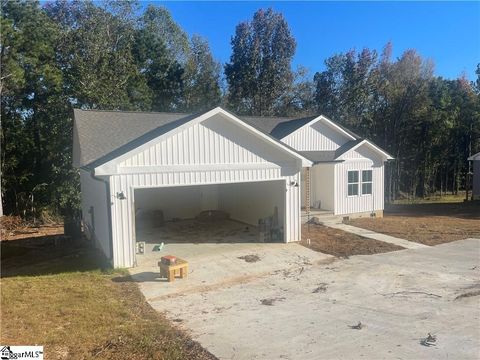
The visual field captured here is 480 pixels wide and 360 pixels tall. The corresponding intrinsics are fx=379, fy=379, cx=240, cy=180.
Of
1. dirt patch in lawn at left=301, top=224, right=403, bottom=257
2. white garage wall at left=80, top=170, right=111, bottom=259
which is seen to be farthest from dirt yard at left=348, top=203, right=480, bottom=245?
white garage wall at left=80, top=170, right=111, bottom=259

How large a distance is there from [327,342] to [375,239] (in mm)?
8727

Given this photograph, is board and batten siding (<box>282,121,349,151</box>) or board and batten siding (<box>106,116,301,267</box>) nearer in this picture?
board and batten siding (<box>106,116,301,267</box>)

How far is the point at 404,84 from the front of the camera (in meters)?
29.6

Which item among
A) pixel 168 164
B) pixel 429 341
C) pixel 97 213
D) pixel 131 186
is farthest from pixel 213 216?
Answer: pixel 429 341

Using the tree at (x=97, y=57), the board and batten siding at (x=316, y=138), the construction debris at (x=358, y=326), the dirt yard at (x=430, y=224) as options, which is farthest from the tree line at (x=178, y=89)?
the construction debris at (x=358, y=326)

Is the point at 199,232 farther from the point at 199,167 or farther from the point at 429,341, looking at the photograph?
the point at 429,341

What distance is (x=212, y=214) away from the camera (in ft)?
60.7

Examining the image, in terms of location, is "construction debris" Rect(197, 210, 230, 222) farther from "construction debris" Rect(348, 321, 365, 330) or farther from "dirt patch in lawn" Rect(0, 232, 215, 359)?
"construction debris" Rect(348, 321, 365, 330)

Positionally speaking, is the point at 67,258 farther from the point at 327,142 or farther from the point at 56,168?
the point at 327,142

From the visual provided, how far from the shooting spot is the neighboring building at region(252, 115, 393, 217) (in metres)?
18.4

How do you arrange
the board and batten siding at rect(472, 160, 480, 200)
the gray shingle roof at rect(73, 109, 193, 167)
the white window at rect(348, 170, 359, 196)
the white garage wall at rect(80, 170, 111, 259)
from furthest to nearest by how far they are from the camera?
the board and batten siding at rect(472, 160, 480, 200), the white window at rect(348, 170, 359, 196), the gray shingle roof at rect(73, 109, 193, 167), the white garage wall at rect(80, 170, 111, 259)

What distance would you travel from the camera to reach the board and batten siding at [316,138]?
18.6 m

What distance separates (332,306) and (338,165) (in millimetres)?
11411

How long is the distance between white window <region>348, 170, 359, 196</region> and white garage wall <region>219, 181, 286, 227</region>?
17.6 ft
